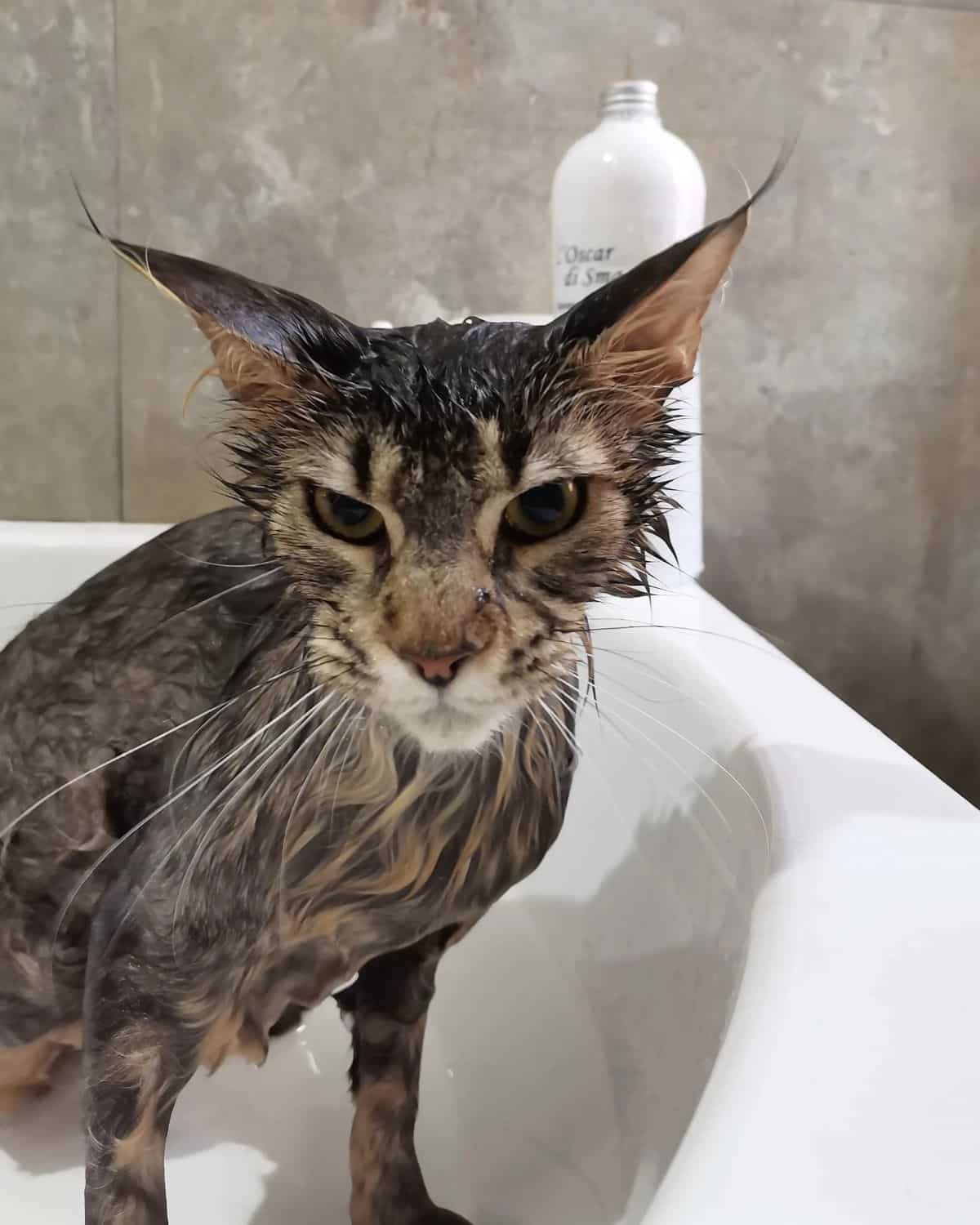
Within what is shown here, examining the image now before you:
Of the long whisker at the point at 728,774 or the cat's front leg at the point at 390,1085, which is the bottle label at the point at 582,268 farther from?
the cat's front leg at the point at 390,1085

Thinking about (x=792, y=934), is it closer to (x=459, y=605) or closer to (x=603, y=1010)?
(x=459, y=605)

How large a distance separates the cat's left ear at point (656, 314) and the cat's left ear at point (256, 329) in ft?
0.28

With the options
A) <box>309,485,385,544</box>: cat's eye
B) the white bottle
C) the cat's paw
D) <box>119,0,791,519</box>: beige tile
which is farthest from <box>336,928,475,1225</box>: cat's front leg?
<box>119,0,791,519</box>: beige tile

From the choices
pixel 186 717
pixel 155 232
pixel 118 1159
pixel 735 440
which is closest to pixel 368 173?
pixel 155 232

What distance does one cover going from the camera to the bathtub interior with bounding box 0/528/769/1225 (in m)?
0.52

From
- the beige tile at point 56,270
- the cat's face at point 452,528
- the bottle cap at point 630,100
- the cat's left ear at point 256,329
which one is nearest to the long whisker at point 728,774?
the cat's face at point 452,528

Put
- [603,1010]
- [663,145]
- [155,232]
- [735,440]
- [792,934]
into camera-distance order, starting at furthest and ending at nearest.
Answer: [735,440]
[155,232]
[663,145]
[603,1010]
[792,934]

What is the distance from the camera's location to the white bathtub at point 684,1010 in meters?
0.28

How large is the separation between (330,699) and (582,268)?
1.89 ft

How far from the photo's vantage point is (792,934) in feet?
1.18

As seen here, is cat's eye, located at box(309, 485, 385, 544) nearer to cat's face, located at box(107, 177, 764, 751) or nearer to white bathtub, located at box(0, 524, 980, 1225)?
cat's face, located at box(107, 177, 764, 751)

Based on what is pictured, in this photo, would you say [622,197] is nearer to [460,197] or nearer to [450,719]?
[460,197]

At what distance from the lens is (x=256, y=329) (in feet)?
1.27

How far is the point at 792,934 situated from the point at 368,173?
90 cm
